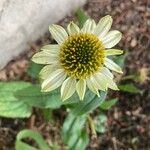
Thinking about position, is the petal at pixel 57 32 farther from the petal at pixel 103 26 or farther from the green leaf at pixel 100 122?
the green leaf at pixel 100 122

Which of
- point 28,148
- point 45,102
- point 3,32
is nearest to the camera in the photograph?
point 45,102

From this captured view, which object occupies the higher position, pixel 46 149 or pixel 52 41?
pixel 52 41

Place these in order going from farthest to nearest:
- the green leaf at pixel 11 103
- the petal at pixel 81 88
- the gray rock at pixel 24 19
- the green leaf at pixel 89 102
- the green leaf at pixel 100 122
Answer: the green leaf at pixel 100 122 < the green leaf at pixel 11 103 < the gray rock at pixel 24 19 < the green leaf at pixel 89 102 < the petal at pixel 81 88

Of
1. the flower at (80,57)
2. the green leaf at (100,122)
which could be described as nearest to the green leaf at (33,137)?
the green leaf at (100,122)

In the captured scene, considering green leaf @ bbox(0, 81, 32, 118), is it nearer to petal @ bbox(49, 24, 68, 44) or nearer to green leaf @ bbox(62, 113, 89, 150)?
green leaf @ bbox(62, 113, 89, 150)

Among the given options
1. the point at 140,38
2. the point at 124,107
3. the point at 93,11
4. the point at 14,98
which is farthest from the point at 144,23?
the point at 14,98

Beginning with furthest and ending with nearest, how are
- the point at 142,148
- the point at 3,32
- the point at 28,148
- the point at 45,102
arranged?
1. the point at 142,148
2. the point at 28,148
3. the point at 3,32
4. the point at 45,102

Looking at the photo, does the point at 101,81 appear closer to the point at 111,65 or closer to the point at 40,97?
the point at 111,65

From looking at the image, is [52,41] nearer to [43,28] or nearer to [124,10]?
[43,28]

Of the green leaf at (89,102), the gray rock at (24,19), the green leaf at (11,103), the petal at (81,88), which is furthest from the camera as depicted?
the green leaf at (11,103)
